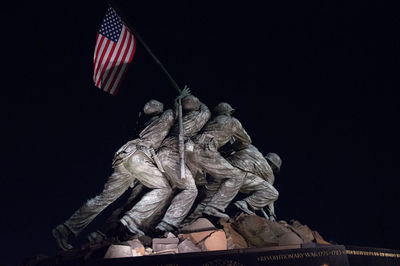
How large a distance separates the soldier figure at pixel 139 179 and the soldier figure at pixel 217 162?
740 mm

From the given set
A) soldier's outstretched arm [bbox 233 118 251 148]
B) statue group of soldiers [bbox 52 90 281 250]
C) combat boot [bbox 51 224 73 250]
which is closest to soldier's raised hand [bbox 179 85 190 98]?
statue group of soldiers [bbox 52 90 281 250]

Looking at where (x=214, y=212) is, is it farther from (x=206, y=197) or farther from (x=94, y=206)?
(x=94, y=206)

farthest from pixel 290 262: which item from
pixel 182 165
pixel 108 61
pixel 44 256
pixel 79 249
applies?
pixel 108 61

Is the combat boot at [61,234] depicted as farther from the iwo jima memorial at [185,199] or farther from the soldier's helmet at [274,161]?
the soldier's helmet at [274,161]

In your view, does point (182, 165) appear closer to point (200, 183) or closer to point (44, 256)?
point (200, 183)

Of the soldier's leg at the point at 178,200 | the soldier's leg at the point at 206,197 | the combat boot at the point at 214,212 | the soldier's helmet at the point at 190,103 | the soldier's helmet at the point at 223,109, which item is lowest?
the combat boot at the point at 214,212

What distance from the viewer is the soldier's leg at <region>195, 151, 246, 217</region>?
770 cm

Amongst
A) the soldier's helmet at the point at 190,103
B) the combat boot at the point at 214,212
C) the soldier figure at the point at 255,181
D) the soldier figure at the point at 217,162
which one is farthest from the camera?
the soldier's helmet at the point at 190,103

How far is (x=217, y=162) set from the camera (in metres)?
7.78

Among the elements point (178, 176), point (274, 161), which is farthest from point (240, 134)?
point (178, 176)

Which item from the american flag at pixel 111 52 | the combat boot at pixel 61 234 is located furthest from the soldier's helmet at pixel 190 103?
the combat boot at pixel 61 234

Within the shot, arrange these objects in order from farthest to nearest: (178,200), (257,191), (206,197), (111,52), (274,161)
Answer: (274,161), (111,52), (257,191), (206,197), (178,200)

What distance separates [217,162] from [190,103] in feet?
4.56

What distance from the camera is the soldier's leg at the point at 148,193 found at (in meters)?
7.16
